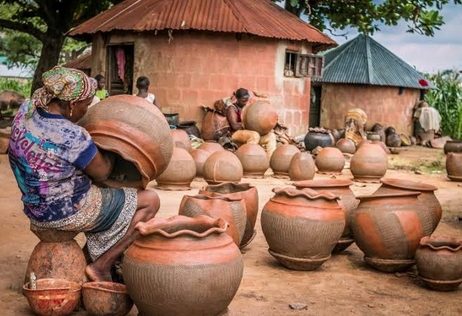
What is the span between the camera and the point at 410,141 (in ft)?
68.8

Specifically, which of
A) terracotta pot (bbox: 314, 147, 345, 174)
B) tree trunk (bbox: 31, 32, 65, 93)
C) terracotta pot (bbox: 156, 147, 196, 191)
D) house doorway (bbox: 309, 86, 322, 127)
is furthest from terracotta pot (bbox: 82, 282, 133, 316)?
house doorway (bbox: 309, 86, 322, 127)

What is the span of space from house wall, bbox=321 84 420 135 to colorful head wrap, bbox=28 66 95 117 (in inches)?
673

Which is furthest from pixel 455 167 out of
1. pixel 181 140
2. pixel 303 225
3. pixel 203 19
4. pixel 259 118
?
pixel 303 225

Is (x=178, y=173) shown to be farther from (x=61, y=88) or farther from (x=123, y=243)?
(x=61, y=88)

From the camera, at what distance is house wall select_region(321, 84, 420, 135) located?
67.6 feet

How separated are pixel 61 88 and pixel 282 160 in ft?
24.9

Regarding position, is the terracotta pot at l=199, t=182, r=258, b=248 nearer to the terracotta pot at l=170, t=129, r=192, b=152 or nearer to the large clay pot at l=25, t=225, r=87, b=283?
the large clay pot at l=25, t=225, r=87, b=283

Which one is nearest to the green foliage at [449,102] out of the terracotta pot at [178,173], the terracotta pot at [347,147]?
the terracotta pot at [347,147]

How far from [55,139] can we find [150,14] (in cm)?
1145

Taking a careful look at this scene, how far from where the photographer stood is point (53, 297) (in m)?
3.98

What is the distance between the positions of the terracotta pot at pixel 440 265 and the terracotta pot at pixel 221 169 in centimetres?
480

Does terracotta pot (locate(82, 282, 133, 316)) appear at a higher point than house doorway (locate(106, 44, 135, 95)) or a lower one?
lower

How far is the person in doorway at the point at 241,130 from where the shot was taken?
1218cm

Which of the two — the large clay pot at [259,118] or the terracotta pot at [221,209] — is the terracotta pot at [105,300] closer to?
the terracotta pot at [221,209]
